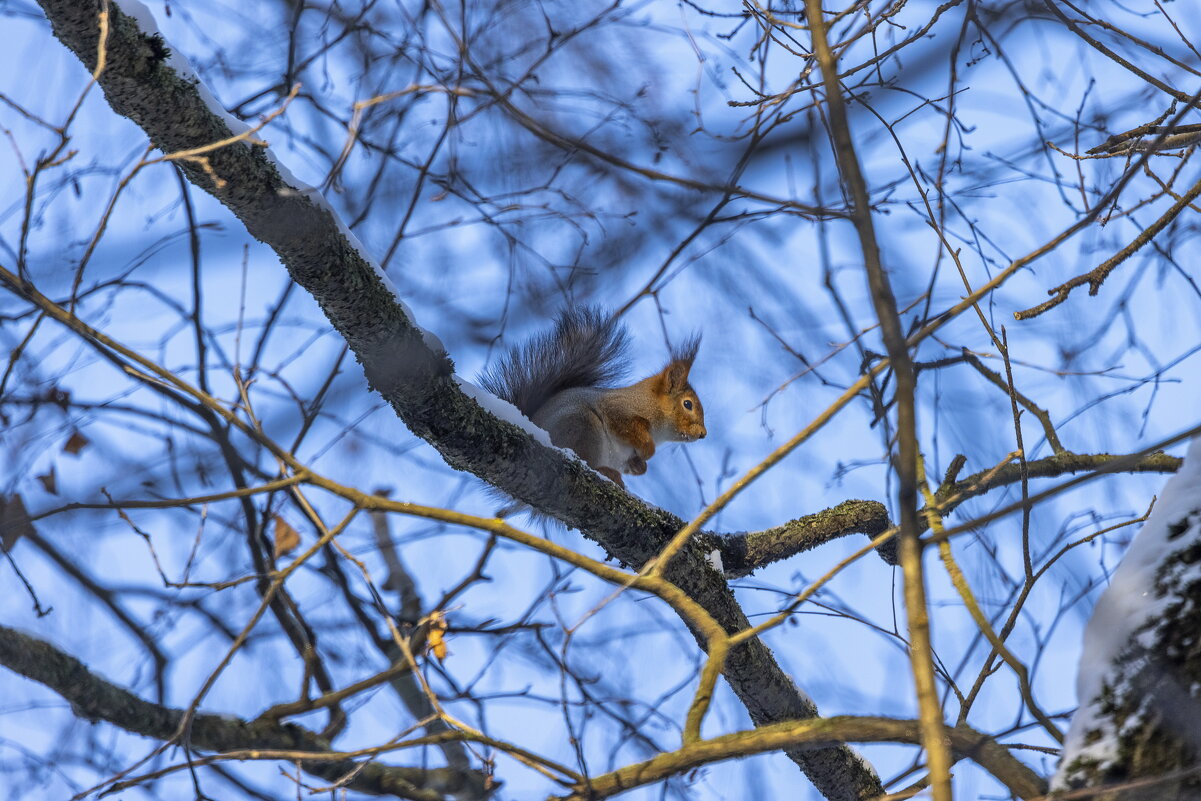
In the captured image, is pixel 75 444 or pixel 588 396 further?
pixel 588 396

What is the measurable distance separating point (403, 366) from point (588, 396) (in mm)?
1496

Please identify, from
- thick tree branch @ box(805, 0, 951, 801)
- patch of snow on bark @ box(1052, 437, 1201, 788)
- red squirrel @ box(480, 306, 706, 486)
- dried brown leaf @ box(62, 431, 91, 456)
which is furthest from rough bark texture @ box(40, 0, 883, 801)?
dried brown leaf @ box(62, 431, 91, 456)

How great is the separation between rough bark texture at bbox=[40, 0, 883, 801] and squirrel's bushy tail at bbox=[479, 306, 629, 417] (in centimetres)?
94

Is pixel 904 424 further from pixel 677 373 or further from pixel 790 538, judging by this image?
pixel 677 373

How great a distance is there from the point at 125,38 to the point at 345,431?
1687 millimetres

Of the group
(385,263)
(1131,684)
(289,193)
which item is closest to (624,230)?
(385,263)

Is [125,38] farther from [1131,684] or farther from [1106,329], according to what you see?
[1106,329]

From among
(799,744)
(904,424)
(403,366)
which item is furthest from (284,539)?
(904,424)

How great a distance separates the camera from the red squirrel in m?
3.01

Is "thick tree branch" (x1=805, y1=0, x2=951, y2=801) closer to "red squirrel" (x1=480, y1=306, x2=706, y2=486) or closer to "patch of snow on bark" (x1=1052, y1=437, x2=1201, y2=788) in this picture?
"patch of snow on bark" (x1=1052, y1=437, x2=1201, y2=788)

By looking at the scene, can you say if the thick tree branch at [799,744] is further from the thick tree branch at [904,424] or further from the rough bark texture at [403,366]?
the rough bark texture at [403,366]

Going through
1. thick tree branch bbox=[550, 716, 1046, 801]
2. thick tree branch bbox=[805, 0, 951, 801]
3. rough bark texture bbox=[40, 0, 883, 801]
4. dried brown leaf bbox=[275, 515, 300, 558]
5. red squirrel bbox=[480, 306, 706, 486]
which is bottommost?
thick tree branch bbox=[550, 716, 1046, 801]

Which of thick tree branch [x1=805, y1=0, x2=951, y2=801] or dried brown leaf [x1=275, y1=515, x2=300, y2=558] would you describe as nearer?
thick tree branch [x1=805, y1=0, x2=951, y2=801]

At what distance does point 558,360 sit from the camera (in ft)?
10.4
